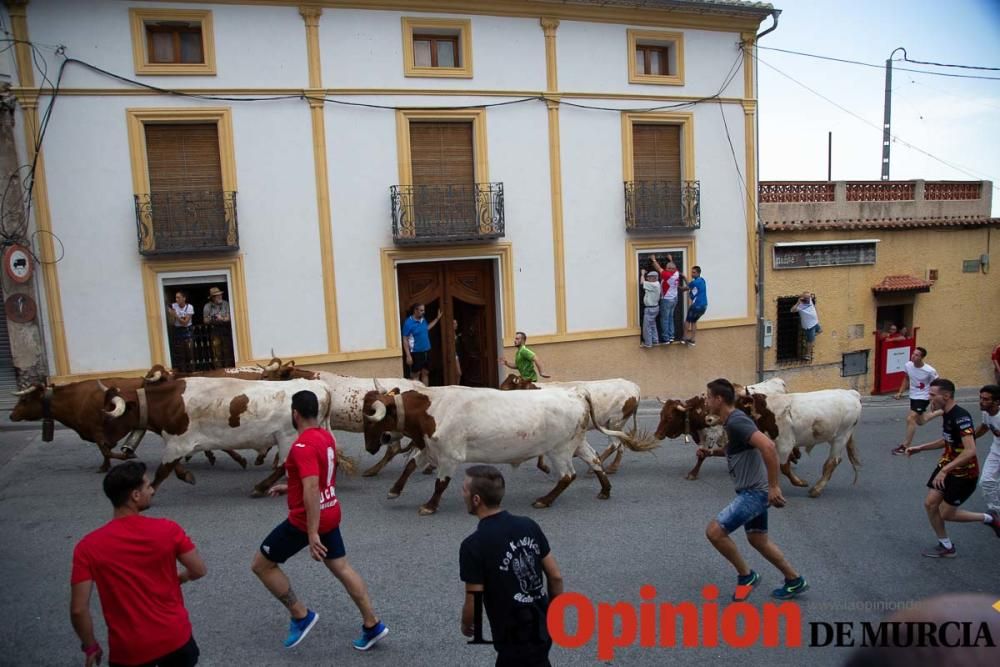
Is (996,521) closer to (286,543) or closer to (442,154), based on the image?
(286,543)

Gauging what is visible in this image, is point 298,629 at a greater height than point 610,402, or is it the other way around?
point 610,402

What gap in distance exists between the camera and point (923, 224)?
17.5 meters

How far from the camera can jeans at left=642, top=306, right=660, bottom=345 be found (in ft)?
48.3

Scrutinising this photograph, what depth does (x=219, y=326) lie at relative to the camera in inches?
484

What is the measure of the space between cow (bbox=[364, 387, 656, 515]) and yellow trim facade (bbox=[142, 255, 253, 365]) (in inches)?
225

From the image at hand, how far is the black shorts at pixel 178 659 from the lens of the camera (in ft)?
10.8

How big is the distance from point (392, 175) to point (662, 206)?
5.63m

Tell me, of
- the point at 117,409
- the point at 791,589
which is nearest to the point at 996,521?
the point at 791,589

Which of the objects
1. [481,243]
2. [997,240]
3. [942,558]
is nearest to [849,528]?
[942,558]

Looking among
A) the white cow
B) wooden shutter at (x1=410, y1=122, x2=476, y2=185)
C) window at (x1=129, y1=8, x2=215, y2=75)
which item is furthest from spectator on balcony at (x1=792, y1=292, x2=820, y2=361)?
window at (x1=129, y1=8, x2=215, y2=75)

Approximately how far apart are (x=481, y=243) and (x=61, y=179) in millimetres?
6955

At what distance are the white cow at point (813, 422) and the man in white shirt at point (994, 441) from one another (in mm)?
1811

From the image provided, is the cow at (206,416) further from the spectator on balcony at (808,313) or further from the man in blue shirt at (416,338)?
the spectator on balcony at (808,313)

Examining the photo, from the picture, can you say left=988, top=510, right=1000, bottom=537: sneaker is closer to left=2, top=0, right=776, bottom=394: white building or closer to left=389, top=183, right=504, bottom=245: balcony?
left=2, top=0, right=776, bottom=394: white building
